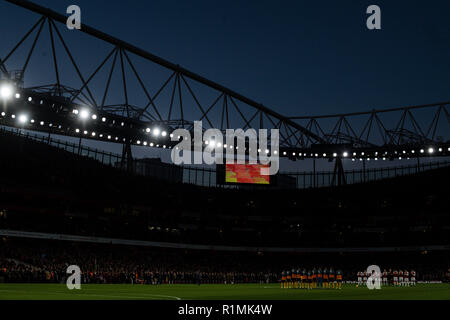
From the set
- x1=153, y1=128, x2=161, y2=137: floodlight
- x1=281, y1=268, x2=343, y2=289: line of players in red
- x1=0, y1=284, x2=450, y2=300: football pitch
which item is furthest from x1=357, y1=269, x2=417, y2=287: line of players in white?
x1=153, y1=128, x2=161, y2=137: floodlight

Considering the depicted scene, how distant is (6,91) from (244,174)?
1755 inches

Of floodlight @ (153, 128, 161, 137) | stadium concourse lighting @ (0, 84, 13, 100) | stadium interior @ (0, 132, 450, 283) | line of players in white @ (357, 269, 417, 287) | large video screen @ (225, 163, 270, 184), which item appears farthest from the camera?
large video screen @ (225, 163, 270, 184)

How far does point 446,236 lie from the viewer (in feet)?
223

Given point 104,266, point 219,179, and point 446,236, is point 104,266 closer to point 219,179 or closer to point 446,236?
point 219,179

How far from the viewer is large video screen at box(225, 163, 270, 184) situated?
72375mm

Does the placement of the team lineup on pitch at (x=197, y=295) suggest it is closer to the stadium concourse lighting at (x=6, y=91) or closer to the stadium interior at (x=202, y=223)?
the stadium concourse lighting at (x=6, y=91)

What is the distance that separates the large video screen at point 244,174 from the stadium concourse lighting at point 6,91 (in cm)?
4293

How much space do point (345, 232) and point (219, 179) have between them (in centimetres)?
2226

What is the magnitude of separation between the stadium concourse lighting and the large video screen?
42928 mm

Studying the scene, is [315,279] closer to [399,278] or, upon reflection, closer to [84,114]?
[399,278]

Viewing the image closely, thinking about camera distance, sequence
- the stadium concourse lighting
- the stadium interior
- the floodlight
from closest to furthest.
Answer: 1. the stadium concourse lighting
2. the floodlight
3. the stadium interior

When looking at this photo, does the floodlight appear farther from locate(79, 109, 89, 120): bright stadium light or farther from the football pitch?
the football pitch
